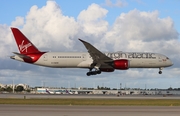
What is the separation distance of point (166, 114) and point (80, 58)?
119 ft

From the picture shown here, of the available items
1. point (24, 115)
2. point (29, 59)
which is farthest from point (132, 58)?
point (24, 115)

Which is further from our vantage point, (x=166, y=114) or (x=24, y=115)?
(x=166, y=114)

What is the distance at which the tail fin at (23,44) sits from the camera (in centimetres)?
6191

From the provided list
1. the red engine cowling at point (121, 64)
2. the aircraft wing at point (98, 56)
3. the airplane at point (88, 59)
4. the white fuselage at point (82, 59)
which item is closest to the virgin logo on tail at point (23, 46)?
the airplane at point (88, 59)

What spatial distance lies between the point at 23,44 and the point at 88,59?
11.8 metres

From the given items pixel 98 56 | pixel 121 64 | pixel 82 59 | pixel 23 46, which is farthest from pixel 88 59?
pixel 23 46

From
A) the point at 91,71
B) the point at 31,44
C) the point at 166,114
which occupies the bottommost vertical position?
the point at 166,114

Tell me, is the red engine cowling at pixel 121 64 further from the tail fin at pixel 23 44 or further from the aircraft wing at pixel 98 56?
the tail fin at pixel 23 44

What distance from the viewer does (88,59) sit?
61.5 metres

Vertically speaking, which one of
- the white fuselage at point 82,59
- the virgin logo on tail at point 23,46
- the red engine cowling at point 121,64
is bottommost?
the red engine cowling at point 121,64

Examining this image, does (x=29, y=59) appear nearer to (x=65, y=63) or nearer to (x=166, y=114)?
(x=65, y=63)

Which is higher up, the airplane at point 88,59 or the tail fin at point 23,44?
the tail fin at point 23,44

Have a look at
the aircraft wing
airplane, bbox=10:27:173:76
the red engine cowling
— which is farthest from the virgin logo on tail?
the red engine cowling

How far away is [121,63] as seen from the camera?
193 feet
